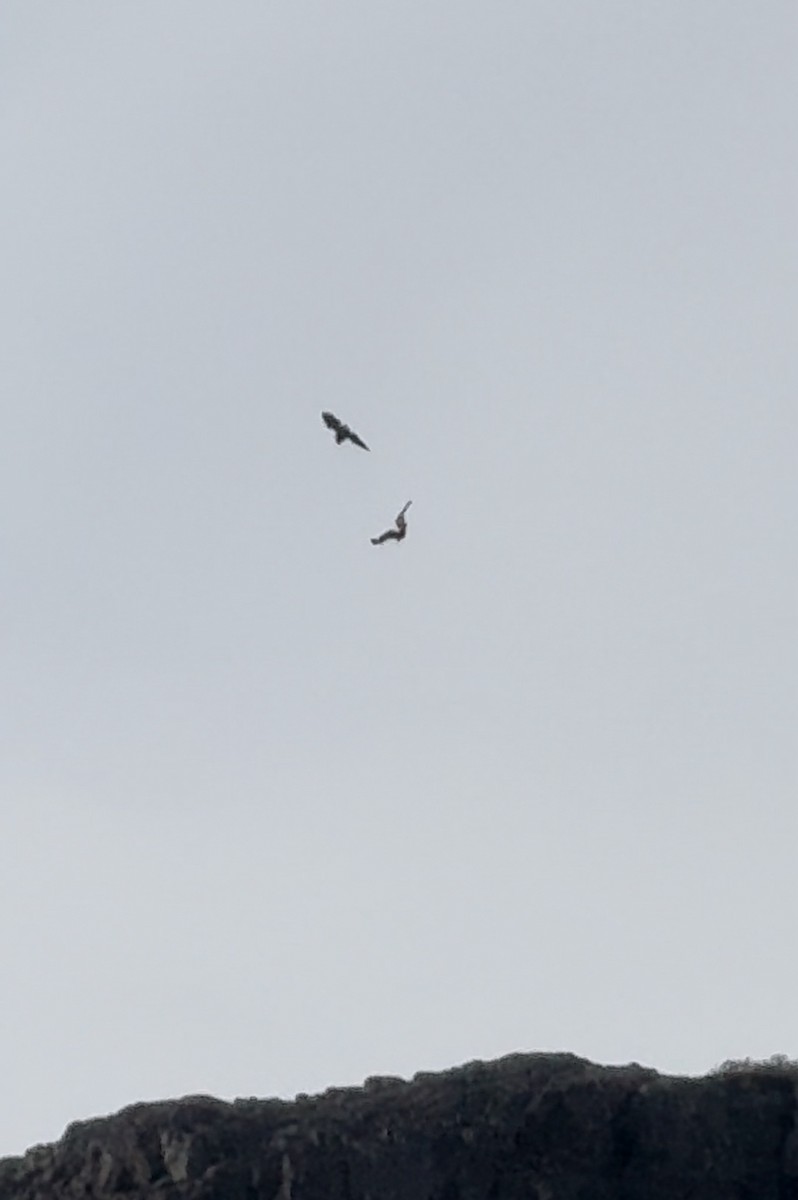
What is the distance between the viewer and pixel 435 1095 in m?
65.6

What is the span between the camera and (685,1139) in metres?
66.4

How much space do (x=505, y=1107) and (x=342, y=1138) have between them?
9.49 ft

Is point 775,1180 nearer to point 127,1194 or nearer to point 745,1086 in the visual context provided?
point 745,1086

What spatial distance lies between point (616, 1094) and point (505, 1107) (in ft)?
6.45

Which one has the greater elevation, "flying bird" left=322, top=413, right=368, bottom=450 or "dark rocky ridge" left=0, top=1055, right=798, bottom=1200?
"flying bird" left=322, top=413, right=368, bottom=450

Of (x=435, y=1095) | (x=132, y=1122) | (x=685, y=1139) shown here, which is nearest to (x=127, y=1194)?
(x=132, y=1122)

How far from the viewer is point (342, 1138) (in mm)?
64625

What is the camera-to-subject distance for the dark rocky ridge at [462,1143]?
6444cm

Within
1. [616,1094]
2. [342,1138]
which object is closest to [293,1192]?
[342,1138]

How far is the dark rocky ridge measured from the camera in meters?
64.4

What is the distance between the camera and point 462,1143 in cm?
6525

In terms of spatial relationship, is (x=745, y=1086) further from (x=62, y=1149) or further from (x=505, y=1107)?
(x=62, y=1149)

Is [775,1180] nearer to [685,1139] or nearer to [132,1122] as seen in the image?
[685,1139]

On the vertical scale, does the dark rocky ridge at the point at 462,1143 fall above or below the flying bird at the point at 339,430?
below
